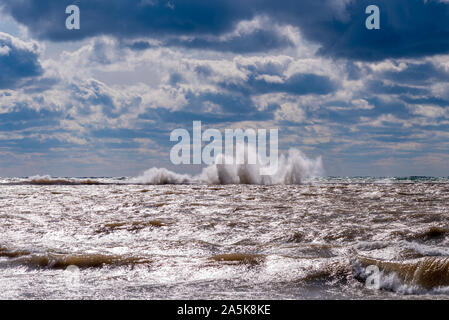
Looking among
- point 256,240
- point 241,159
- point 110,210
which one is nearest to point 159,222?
point 256,240

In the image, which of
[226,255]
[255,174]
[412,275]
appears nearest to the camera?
[412,275]

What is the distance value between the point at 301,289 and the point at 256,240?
8.84 ft

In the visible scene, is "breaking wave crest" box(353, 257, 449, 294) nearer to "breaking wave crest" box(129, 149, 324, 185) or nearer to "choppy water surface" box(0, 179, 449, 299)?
"choppy water surface" box(0, 179, 449, 299)

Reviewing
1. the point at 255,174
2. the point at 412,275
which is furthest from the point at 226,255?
the point at 255,174

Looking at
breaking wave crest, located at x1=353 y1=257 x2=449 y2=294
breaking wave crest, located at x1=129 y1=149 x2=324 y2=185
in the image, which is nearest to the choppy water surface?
breaking wave crest, located at x1=353 y1=257 x2=449 y2=294

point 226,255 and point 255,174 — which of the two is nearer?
point 226,255

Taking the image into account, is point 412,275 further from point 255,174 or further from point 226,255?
point 255,174

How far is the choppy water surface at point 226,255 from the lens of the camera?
446 centimetres

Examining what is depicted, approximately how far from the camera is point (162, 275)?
16.8ft

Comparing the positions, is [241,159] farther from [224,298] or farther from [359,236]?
[224,298]

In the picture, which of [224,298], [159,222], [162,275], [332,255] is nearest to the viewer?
[224,298]

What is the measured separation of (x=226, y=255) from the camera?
5848mm

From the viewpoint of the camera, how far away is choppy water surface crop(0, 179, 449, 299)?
446 cm

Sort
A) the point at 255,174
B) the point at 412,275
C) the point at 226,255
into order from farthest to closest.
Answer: the point at 255,174, the point at 226,255, the point at 412,275
